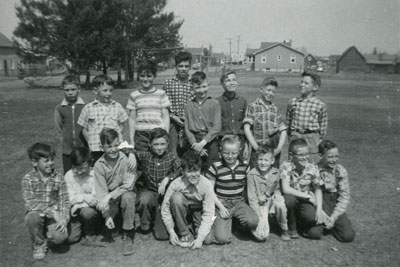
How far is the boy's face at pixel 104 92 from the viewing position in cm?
440

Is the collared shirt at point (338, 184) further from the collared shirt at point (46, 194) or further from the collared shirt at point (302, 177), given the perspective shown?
the collared shirt at point (46, 194)

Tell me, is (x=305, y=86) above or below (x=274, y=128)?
above

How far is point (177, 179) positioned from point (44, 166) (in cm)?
145

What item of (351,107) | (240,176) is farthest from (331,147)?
(351,107)

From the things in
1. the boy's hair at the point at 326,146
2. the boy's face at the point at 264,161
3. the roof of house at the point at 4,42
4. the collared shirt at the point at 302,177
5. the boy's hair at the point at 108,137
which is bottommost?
the collared shirt at the point at 302,177

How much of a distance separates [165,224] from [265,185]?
1.27 metres

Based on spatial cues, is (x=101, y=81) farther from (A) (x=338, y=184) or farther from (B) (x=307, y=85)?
(A) (x=338, y=184)

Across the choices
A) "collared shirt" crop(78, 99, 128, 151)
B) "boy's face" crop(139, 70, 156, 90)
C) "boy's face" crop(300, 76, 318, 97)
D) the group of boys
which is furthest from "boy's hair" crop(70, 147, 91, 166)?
"boy's face" crop(300, 76, 318, 97)

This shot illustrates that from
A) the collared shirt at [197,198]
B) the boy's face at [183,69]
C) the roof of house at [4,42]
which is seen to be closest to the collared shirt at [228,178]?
the collared shirt at [197,198]

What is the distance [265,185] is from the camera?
4102 millimetres

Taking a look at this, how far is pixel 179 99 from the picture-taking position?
5.09 meters

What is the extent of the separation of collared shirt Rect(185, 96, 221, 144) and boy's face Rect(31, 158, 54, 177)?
1.78m

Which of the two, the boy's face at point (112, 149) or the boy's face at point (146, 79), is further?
the boy's face at point (146, 79)

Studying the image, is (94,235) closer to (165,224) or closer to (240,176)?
(165,224)
